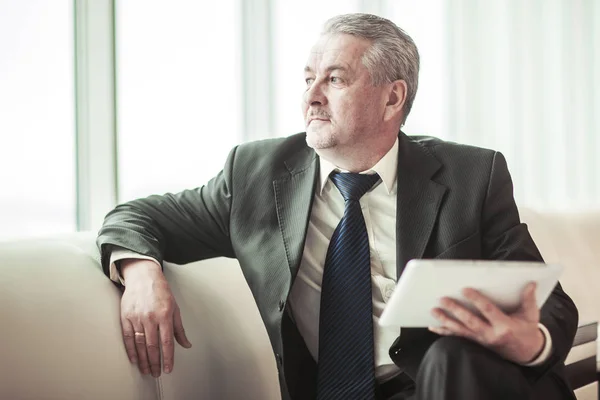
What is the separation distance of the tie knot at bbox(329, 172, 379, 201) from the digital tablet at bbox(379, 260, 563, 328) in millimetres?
528

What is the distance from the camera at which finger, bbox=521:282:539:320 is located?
4.03 ft

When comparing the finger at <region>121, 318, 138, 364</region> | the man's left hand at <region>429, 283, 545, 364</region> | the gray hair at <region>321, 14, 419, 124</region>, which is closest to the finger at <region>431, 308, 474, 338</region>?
the man's left hand at <region>429, 283, 545, 364</region>

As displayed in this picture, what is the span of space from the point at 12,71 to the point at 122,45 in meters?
0.38

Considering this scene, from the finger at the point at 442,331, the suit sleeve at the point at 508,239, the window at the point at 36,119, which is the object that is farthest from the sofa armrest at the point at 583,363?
the window at the point at 36,119

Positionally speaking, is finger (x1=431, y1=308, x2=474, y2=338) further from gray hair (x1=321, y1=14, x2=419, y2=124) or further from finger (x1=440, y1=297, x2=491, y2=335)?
gray hair (x1=321, y1=14, x2=419, y2=124)

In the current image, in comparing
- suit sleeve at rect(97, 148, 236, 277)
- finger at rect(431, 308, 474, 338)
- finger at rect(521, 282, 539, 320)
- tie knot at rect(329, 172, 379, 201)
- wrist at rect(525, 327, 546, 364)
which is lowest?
wrist at rect(525, 327, 546, 364)

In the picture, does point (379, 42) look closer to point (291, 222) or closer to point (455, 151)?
point (455, 151)

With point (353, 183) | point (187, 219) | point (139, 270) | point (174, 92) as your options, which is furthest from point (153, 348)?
point (174, 92)

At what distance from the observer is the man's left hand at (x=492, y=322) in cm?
123

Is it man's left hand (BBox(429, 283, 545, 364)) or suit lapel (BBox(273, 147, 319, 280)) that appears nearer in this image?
man's left hand (BBox(429, 283, 545, 364))

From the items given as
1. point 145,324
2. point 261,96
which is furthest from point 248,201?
point 261,96

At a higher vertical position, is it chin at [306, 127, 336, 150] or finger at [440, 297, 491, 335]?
chin at [306, 127, 336, 150]

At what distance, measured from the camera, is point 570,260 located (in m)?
2.97

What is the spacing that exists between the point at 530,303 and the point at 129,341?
2.63 ft
